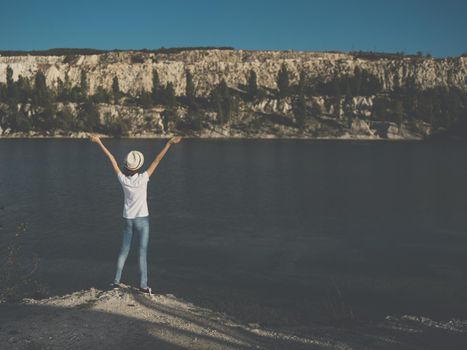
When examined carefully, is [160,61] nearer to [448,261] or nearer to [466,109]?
[466,109]

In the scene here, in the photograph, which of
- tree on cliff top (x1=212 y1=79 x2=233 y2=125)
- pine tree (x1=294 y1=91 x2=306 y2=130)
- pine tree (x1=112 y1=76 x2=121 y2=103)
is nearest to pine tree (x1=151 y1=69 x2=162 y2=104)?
pine tree (x1=112 y1=76 x2=121 y2=103)

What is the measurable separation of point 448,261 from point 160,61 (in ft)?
594

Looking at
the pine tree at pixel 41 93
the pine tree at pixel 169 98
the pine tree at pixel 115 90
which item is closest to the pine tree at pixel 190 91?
the pine tree at pixel 169 98

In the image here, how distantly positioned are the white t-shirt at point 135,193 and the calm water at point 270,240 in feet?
14.4

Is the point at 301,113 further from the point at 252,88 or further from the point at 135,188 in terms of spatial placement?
the point at 135,188

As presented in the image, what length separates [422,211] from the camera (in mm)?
31891

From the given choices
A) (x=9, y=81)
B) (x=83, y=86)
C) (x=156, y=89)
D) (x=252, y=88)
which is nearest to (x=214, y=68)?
(x=252, y=88)

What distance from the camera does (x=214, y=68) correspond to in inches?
7382

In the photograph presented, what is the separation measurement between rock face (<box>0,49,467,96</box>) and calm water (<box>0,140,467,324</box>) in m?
139

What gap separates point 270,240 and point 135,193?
13.3 metres

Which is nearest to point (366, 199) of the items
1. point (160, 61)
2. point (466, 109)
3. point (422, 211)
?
point (422, 211)

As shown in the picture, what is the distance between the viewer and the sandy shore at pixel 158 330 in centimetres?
917

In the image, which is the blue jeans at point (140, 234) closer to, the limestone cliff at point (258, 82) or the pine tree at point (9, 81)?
the limestone cliff at point (258, 82)

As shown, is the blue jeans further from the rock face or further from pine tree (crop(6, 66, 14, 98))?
pine tree (crop(6, 66, 14, 98))
